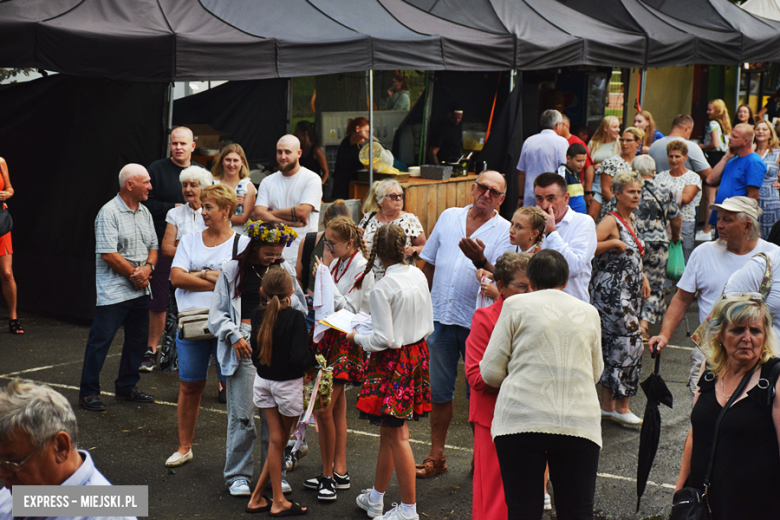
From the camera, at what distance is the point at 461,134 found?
36.4 ft

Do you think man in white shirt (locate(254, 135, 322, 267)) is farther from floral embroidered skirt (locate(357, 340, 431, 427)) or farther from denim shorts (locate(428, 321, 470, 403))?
floral embroidered skirt (locate(357, 340, 431, 427))

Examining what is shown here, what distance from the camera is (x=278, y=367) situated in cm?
439

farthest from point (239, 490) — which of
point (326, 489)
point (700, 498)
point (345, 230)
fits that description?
point (700, 498)

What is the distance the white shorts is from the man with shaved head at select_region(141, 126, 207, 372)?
117 inches

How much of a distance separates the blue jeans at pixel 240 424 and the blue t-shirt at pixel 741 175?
5.76m

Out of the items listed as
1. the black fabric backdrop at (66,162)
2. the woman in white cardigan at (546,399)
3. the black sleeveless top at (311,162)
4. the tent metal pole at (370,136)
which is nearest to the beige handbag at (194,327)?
the woman in white cardigan at (546,399)

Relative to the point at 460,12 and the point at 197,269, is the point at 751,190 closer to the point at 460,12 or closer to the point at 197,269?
the point at 460,12

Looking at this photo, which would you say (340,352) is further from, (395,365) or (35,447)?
(35,447)

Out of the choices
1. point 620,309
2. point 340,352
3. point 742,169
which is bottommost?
point 340,352

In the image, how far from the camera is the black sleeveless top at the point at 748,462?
10.5 ft

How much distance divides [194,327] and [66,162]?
171 inches

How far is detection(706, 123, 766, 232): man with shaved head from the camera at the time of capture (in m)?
8.55

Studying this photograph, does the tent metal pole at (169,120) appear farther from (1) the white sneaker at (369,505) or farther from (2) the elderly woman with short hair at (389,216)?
(1) the white sneaker at (369,505)

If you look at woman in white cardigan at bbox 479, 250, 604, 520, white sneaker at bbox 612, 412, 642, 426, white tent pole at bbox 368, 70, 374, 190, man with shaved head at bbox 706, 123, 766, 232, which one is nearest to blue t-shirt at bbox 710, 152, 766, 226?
man with shaved head at bbox 706, 123, 766, 232
